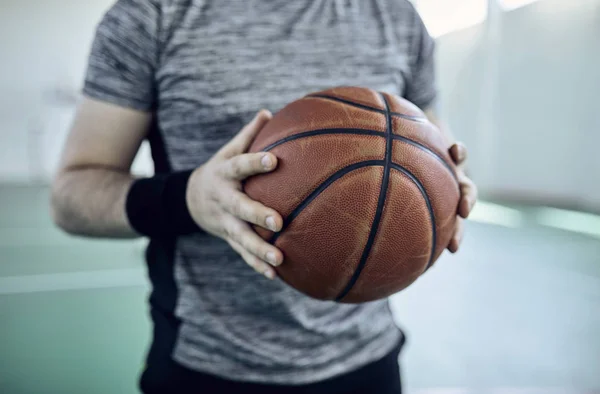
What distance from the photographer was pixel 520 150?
5.93 meters

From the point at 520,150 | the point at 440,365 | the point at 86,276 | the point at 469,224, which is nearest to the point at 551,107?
the point at 520,150

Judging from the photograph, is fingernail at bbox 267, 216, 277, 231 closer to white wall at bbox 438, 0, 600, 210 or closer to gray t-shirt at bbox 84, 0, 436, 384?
gray t-shirt at bbox 84, 0, 436, 384

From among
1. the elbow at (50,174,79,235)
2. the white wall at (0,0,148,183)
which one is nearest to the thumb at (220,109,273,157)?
the elbow at (50,174,79,235)

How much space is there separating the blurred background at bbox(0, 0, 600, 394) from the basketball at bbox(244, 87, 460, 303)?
1.39 m

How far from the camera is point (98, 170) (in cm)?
85

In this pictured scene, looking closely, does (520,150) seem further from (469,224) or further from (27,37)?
(27,37)

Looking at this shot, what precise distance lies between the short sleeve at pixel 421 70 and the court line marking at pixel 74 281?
2486 millimetres

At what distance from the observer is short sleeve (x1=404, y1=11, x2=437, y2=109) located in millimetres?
1010

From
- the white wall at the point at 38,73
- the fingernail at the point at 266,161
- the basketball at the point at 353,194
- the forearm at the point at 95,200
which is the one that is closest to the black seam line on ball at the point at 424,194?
the basketball at the point at 353,194

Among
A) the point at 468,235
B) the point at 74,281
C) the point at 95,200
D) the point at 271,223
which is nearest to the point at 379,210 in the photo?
the point at 271,223

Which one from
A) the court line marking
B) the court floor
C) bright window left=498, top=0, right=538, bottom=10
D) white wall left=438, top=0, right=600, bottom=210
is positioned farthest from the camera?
bright window left=498, top=0, right=538, bottom=10

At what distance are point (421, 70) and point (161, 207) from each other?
1.96 ft

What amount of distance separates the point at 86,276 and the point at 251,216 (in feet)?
9.87

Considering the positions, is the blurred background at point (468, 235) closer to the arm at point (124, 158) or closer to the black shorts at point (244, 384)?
the black shorts at point (244, 384)
